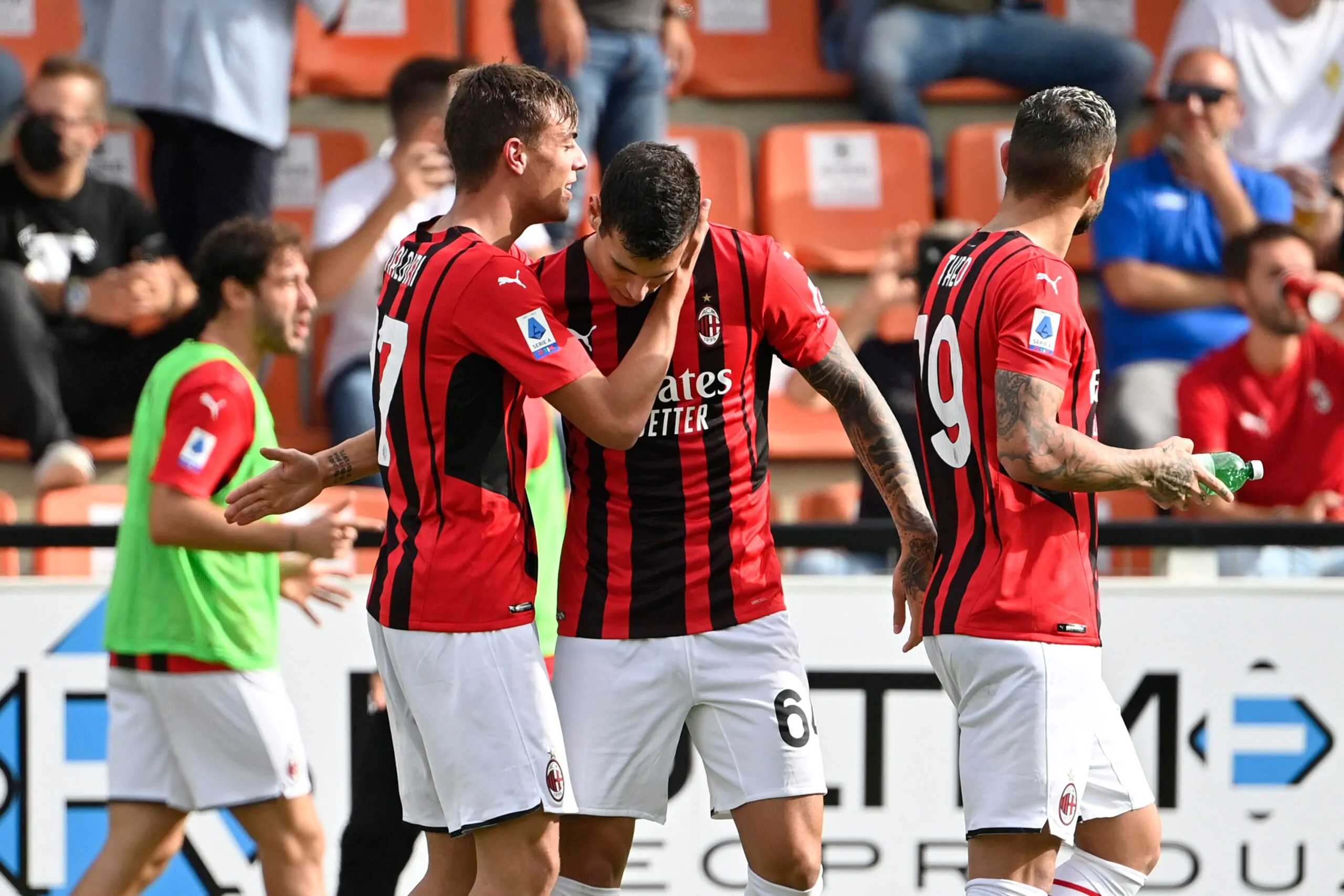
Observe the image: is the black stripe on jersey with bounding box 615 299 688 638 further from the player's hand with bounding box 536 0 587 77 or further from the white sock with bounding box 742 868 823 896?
the player's hand with bounding box 536 0 587 77

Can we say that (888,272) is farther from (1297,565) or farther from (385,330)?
(385,330)

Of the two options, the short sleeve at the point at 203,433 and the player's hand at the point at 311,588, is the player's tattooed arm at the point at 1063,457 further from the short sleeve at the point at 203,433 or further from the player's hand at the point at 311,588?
the short sleeve at the point at 203,433

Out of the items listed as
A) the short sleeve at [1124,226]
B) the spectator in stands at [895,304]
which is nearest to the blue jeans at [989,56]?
the short sleeve at [1124,226]

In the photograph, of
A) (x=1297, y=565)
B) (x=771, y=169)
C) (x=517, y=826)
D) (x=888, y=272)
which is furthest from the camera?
(x=771, y=169)

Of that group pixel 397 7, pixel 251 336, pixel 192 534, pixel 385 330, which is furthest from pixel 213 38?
pixel 385 330

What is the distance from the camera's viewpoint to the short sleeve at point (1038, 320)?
3.09 m

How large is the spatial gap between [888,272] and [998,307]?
9.15 ft

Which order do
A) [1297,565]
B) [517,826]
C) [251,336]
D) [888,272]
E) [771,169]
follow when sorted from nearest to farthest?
[517,826] → [251,336] → [1297,565] → [888,272] → [771,169]

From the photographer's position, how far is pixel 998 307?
10.4 feet

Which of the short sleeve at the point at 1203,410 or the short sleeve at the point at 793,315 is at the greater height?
the short sleeve at the point at 793,315

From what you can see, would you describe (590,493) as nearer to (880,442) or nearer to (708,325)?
Result: (708,325)

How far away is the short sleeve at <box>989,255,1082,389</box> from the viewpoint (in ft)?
10.1

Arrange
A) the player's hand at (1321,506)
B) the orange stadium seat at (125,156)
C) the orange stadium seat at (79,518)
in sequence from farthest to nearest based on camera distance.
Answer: the orange stadium seat at (125,156) < the player's hand at (1321,506) < the orange stadium seat at (79,518)

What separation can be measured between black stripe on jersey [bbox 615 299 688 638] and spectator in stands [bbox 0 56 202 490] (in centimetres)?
311
